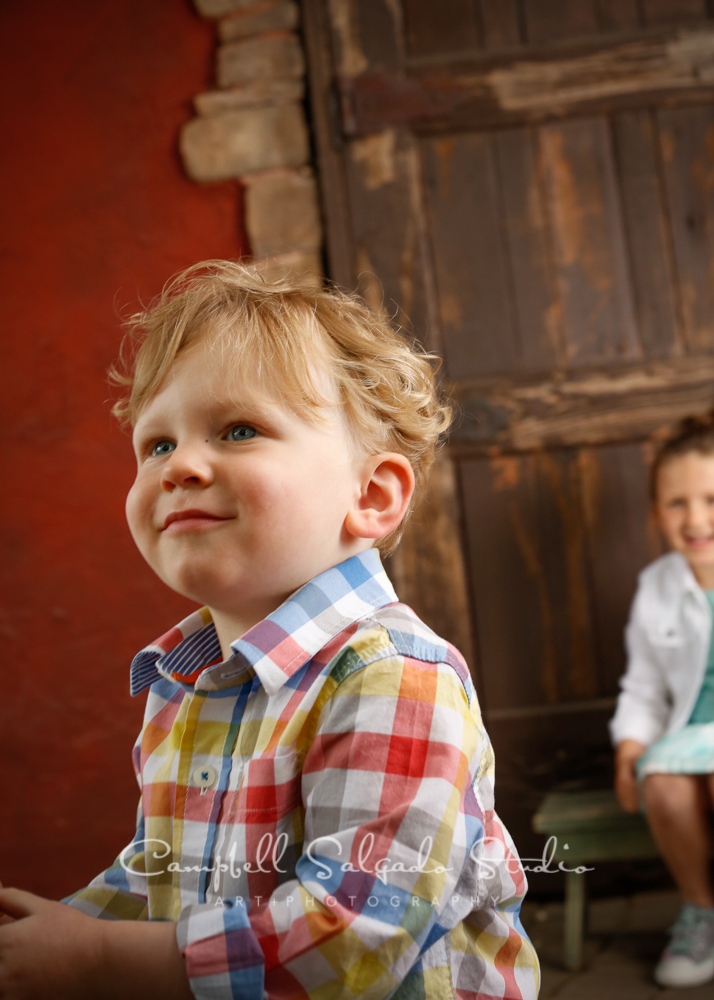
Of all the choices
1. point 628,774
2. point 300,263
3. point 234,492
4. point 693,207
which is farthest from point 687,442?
point 234,492

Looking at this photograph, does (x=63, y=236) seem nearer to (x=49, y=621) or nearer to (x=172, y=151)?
(x=172, y=151)

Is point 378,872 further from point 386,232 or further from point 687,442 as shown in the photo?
point 386,232

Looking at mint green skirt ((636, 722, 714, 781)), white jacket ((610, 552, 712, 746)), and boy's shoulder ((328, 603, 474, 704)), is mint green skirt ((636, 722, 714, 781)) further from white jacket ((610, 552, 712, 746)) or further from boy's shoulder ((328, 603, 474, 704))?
boy's shoulder ((328, 603, 474, 704))

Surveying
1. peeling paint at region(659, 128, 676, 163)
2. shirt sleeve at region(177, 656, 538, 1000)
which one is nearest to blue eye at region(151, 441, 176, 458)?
shirt sleeve at region(177, 656, 538, 1000)

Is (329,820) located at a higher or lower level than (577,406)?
lower

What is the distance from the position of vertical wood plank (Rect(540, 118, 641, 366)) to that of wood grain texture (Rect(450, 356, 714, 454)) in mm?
137

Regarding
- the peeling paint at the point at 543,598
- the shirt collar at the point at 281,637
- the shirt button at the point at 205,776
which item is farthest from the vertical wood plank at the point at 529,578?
the shirt button at the point at 205,776

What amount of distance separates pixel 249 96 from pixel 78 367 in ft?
2.62

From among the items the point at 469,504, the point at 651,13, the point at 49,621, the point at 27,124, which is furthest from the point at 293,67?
the point at 49,621

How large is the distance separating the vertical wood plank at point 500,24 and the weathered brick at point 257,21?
0.48 m

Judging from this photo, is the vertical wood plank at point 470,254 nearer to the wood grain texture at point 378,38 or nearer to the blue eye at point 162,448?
the wood grain texture at point 378,38

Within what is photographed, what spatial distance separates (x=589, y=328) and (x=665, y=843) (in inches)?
46.8

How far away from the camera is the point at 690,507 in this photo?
1.83 meters

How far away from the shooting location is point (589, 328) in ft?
6.73
